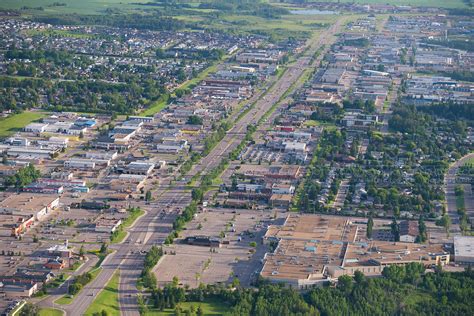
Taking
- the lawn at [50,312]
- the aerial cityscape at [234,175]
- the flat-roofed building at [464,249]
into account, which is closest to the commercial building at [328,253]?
the aerial cityscape at [234,175]

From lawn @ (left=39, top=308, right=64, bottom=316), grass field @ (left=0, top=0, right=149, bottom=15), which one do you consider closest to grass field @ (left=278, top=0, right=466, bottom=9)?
grass field @ (left=0, top=0, right=149, bottom=15)

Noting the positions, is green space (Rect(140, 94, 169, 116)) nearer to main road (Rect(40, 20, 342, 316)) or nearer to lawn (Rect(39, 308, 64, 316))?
main road (Rect(40, 20, 342, 316))

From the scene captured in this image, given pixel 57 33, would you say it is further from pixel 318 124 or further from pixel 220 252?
pixel 220 252

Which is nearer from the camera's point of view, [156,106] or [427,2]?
[156,106]

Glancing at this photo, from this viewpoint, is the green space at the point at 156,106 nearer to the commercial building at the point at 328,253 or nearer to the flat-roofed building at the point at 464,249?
the commercial building at the point at 328,253

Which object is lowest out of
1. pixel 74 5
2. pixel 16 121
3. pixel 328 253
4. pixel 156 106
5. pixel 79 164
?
pixel 74 5

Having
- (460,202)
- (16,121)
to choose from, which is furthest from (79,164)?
(460,202)

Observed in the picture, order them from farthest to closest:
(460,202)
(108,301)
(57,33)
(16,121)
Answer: (57,33), (16,121), (460,202), (108,301)

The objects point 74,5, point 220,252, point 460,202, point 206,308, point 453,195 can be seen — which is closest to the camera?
point 206,308
